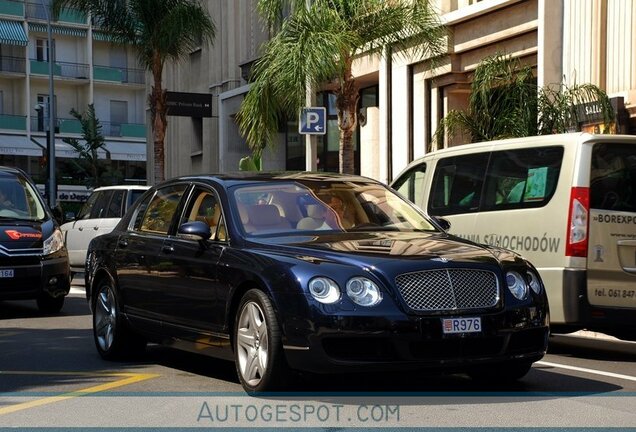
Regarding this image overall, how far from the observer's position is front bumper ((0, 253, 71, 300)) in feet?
46.4

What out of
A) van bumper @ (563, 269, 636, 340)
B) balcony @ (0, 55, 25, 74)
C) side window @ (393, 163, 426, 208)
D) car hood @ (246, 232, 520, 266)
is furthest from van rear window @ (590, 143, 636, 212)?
balcony @ (0, 55, 25, 74)

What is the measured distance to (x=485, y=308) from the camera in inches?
291

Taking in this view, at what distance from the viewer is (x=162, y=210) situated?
962 cm

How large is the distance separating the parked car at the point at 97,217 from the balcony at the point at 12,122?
144 feet

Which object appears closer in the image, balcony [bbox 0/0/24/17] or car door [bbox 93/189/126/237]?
car door [bbox 93/189/126/237]

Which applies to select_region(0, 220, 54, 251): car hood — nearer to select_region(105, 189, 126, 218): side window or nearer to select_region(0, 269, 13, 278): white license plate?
select_region(0, 269, 13, 278): white license plate

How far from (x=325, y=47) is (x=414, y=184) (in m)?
6.39

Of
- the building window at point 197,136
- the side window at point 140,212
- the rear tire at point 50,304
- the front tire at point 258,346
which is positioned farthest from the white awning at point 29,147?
Answer: the front tire at point 258,346

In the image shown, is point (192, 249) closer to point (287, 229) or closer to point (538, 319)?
point (287, 229)

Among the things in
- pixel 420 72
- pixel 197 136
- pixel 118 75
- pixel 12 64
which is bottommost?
pixel 197 136

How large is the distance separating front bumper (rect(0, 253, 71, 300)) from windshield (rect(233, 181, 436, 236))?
6.37 metres

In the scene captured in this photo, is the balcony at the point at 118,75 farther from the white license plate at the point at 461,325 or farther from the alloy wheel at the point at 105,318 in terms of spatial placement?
the white license plate at the point at 461,325

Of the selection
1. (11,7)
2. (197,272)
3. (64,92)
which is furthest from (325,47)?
(64,92)

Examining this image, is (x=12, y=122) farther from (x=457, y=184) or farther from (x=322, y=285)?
(x=322, y=285)
